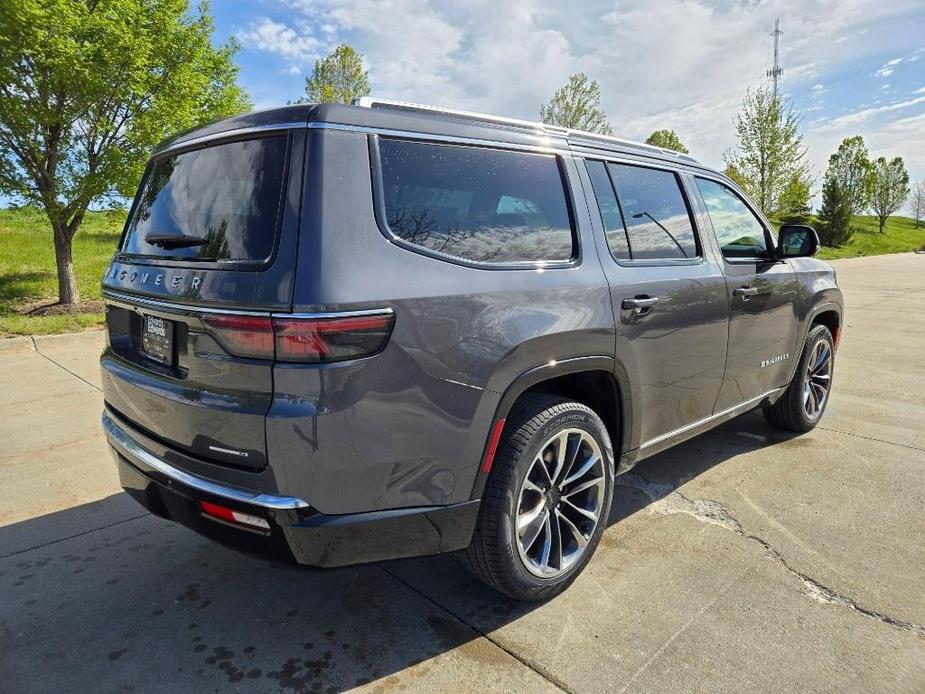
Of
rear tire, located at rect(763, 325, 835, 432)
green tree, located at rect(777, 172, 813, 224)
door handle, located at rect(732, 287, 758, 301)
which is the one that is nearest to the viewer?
door handle, located at rect(732, 287, 758, 301)

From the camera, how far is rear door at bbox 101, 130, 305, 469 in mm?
1949

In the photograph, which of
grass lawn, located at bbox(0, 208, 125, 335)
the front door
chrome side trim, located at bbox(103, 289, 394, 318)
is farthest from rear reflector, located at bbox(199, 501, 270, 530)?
grass lawn, located at bbox(0, 208, 125, 335)

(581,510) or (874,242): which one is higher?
(874,242)

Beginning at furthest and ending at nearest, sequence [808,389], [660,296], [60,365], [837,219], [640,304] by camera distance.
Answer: [837,219], [60,365], [808,389], [660,296], [640,304]

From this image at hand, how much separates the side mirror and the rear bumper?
9.70 ft

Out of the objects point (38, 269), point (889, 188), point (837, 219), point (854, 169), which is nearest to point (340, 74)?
point (38, 269)

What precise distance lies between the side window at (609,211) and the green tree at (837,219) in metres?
47.5

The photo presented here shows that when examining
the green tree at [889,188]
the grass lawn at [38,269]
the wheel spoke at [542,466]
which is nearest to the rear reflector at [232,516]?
the wheel spoke at [542,466]

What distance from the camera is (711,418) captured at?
3568mm

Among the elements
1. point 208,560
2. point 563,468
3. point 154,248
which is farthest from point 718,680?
point 154,248

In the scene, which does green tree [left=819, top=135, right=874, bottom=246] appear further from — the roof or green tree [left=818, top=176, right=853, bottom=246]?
the roof

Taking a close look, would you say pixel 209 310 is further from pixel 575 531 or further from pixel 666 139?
pixel 666 139

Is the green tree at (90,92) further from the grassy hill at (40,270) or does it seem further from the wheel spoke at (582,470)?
the wheel spoke at (582,470)

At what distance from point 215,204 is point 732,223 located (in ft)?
9.91
